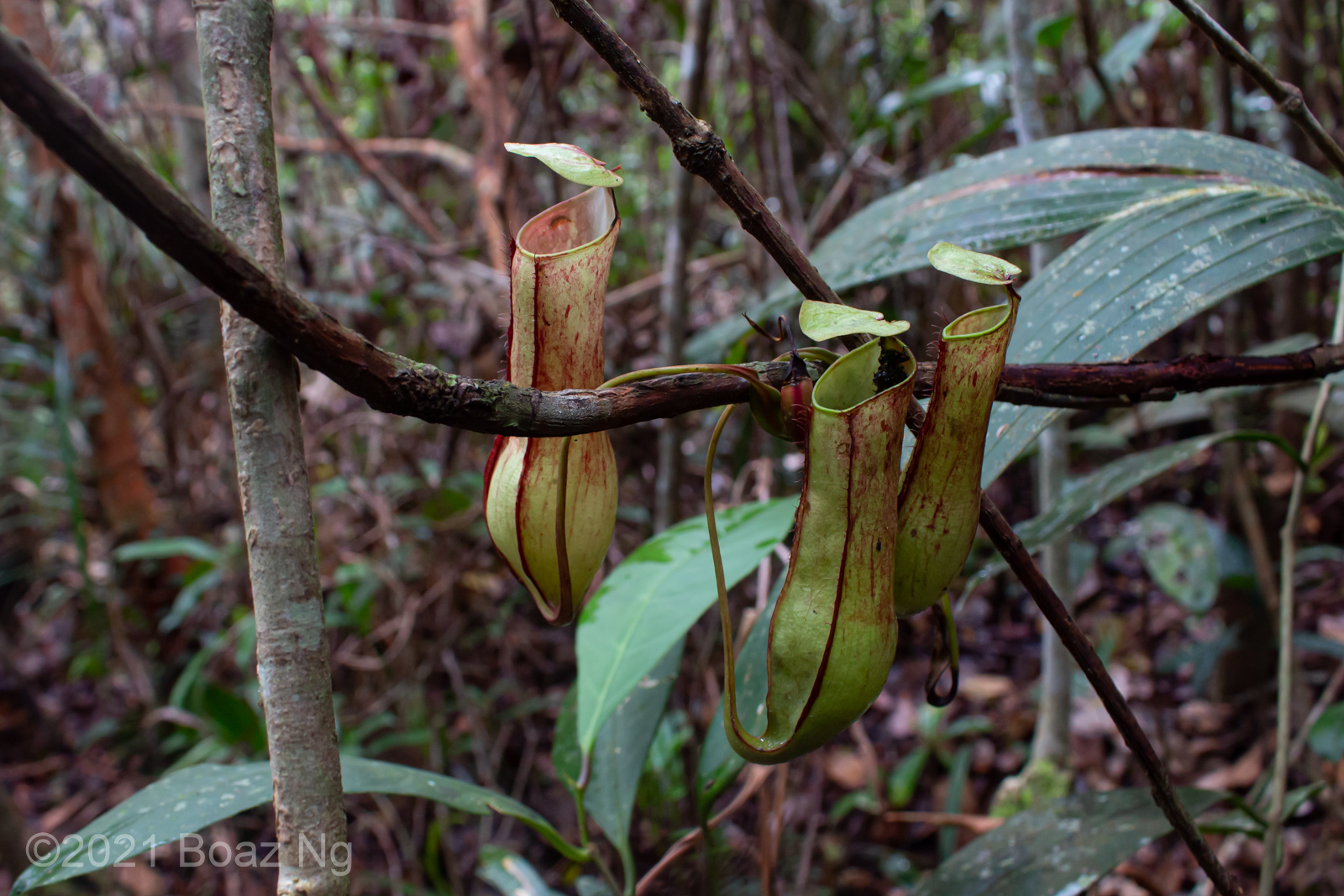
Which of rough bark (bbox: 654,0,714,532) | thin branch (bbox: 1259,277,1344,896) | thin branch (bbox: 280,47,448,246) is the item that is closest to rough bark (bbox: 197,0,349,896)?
thin branch (bbox: 1259,277,1344,896)

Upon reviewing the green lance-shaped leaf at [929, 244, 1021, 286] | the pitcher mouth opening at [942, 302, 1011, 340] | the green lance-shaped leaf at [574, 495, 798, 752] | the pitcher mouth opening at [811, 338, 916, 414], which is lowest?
the green lance-shaped leaf at [574, 495, 798, 752]

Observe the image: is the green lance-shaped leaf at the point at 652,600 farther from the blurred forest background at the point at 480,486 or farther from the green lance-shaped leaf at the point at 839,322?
the green lance-shaped leaf at the point at 839,322

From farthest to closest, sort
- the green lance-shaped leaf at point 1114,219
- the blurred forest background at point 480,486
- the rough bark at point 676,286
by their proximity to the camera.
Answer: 1. the blurred forest background at point 480,486
2. the rough bark at point 676,286
3. the green lance-shaped leaf at point 1114,219

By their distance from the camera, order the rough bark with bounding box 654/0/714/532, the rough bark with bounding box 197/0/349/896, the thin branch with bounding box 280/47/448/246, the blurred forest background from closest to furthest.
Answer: the rough bark with bounding box 197/0/349/896 → the rough bark with bounding box 654/0/714/532 → the blurred forest background → the thin branch with bounding box 280/47/448/246

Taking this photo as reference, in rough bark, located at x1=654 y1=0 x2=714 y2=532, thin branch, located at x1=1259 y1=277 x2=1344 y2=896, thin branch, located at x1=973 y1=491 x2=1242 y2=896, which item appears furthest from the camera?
rough bark, located at x1=654 y1=0 x2=714 y2=532

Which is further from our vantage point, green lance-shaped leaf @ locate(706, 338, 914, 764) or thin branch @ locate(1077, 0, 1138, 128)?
thin branch @ locate(1077, 0, 1138, 128)

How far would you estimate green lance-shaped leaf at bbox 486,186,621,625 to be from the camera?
0.47 m

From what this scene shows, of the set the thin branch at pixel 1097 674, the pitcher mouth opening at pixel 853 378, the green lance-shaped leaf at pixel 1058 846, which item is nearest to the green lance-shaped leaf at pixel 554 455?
the pitcher mouth opening at pixel 853 378

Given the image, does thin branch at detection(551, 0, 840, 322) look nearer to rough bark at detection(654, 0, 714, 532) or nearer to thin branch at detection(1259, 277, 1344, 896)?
thin branch at detection(1259, 277, 1344, 896)

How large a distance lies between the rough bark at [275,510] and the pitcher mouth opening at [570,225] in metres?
0.19

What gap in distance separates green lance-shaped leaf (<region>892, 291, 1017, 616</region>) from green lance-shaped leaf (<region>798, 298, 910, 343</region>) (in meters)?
0.05

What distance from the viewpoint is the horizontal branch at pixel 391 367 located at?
0.82ft

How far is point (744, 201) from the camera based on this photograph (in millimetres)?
458

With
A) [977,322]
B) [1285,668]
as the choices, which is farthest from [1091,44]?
[977,322]
